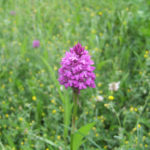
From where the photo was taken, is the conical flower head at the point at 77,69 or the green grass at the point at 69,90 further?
the green grass at the point at 69,90

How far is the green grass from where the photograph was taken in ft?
6.19

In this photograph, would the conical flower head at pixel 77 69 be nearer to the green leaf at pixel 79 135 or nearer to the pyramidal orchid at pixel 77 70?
the pyramidal orchid at pixel 77 70

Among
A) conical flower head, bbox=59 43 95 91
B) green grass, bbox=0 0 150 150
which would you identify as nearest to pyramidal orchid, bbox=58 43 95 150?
conical flower head, bbox=59 43 95 91

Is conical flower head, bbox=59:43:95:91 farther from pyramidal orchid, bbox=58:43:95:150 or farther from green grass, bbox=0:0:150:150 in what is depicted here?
green grass, bbox=0:0:150:150

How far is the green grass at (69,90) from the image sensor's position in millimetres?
1888

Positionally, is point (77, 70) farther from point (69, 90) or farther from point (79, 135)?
point (69, 90)

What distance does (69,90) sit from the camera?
236cm

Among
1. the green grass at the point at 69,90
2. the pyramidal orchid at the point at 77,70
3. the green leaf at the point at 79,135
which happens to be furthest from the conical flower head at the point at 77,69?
the green leaf at the point at 79,135

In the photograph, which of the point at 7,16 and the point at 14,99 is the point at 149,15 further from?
the point at 7,16

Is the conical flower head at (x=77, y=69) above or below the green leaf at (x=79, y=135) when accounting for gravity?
above

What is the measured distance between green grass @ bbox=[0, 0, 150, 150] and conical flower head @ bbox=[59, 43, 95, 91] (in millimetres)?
179

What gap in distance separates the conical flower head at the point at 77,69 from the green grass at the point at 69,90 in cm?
18

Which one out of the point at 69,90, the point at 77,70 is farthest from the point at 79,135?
the point at 69,90

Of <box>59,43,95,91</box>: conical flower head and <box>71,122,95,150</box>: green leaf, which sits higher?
<box>59,43,95,91</box>: conical flower head
